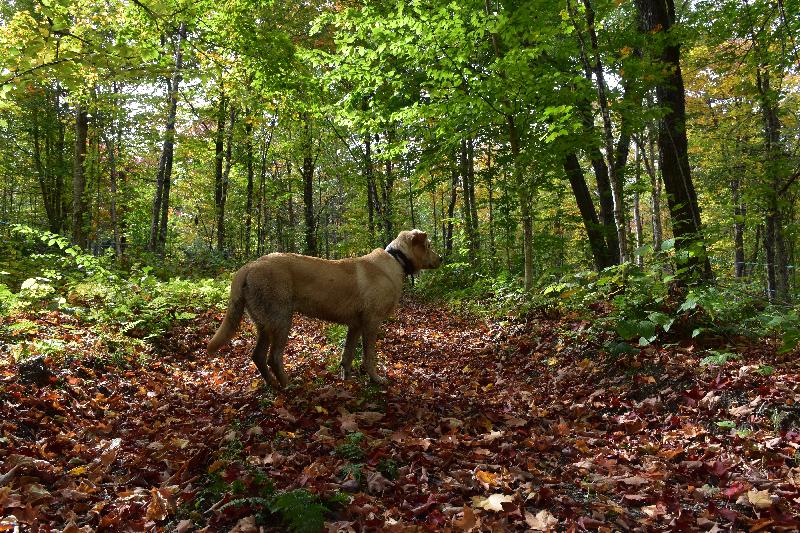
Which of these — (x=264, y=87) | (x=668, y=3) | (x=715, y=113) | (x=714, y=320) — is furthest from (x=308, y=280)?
(x=715, y=113)

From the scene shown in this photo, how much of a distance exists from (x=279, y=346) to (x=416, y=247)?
2.57 metres

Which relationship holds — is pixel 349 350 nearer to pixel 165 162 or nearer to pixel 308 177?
pixel 165 162

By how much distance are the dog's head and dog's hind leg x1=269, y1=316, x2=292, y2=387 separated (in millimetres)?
2046

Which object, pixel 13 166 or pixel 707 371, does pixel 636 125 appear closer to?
pixel 707 371

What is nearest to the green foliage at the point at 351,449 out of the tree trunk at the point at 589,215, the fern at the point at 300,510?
the fern at the point at 300,510

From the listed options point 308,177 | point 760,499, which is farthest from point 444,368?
point 308,177

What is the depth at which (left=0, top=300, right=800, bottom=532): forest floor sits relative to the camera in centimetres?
312

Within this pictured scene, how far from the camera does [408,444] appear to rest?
14.0 ft

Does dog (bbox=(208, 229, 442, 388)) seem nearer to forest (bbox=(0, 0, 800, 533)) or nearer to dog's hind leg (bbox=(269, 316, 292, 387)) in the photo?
dog's hind leg (bbox=(269, 316, 292, 387))

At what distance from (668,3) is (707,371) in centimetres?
871

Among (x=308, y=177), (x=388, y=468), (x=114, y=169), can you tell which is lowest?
(x=388, y=468)

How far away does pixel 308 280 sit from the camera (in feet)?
19.7

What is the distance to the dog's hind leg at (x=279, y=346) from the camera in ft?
19.3

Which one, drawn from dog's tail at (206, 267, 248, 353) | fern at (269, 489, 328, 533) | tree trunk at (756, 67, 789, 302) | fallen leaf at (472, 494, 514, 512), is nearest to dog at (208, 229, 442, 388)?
dog's tail at (206, 267, 248, 353)
